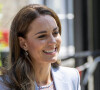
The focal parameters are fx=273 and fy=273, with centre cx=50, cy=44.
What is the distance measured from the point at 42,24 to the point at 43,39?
5.2 inches

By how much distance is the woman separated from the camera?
92.7 inches

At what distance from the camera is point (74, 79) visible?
8.80ft

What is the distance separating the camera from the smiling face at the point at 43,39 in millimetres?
2344

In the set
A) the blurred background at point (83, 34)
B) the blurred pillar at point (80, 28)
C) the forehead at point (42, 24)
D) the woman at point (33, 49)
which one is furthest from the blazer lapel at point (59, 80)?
the blurred pillar at point (80, 28)

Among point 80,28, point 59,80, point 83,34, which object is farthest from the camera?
point 83,34

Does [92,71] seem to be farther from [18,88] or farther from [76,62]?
[18,88]

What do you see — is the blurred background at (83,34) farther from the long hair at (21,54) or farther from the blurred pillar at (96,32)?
the long hair at (21,54)

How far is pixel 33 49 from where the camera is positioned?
2.39 meters

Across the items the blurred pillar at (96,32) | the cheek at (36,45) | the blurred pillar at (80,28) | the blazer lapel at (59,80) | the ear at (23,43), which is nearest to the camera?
the cheek at (36,45)

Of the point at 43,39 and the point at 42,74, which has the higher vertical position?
the point at 43,39

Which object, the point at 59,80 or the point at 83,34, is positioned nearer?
the point at 59,80

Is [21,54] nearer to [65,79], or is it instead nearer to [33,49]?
[33,49]

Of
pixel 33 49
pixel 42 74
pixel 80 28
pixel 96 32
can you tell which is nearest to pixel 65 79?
pixel 42 74

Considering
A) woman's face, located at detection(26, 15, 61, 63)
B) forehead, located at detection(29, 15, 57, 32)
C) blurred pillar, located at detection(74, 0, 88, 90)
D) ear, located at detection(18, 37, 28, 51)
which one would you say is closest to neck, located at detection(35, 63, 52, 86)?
woman's face, located at detection(26, 15, 61, 63)
